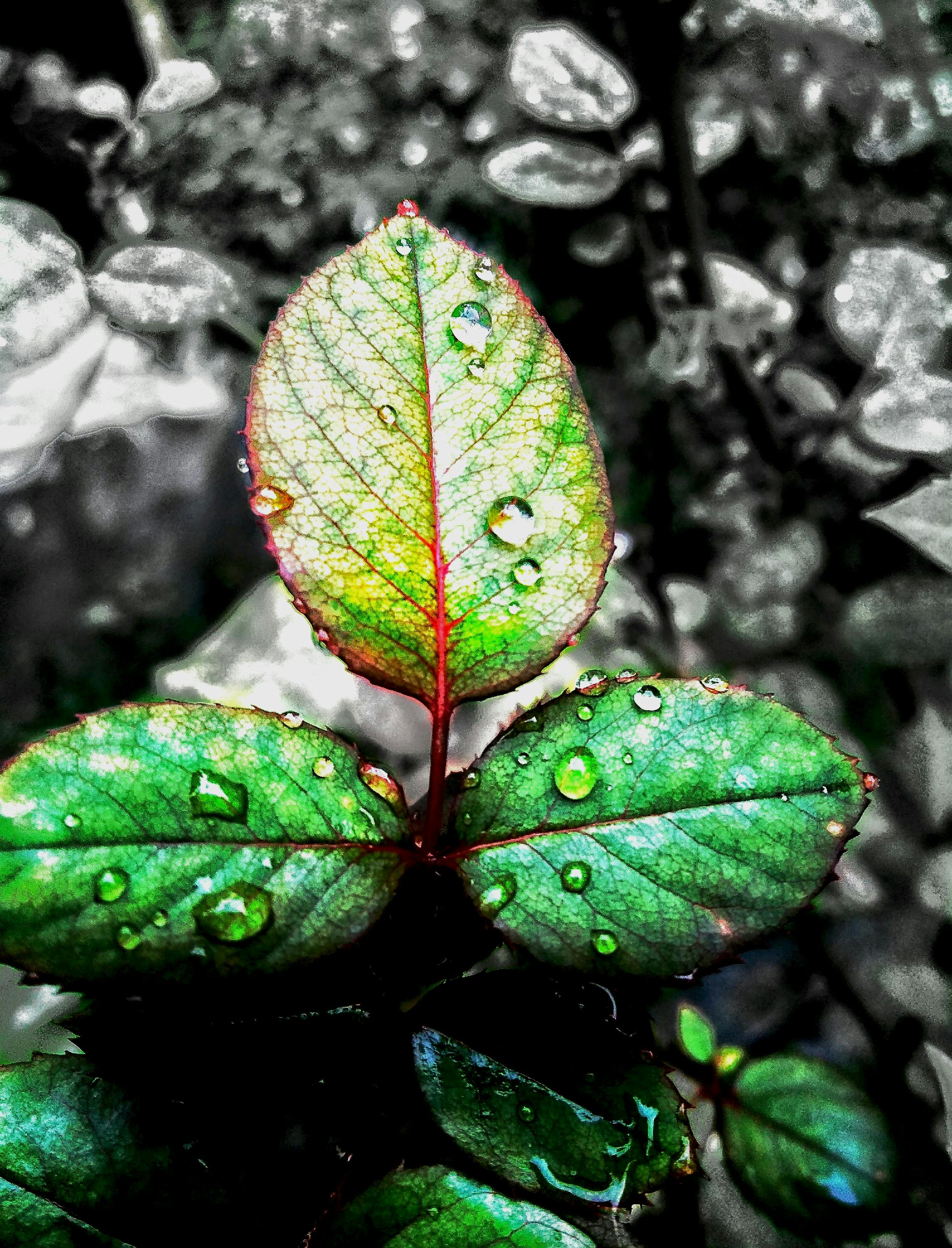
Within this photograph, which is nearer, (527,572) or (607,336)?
(527,572)

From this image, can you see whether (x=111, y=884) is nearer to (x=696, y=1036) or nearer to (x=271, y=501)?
(x=271, y=501)

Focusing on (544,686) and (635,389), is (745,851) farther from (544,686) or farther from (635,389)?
(635,389)

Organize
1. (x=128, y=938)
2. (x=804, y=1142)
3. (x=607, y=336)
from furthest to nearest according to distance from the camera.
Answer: (x=607, y=336) → (x=804, y=1142) → (x=128, y=938)

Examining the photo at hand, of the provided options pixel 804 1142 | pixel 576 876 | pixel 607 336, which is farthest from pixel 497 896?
pixel 607 336

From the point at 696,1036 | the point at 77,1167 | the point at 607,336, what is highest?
the point at 77,1167

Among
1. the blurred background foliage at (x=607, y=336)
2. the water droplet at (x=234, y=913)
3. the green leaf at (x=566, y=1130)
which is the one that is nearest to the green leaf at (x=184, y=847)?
the water droplet at (x=234, y=913)

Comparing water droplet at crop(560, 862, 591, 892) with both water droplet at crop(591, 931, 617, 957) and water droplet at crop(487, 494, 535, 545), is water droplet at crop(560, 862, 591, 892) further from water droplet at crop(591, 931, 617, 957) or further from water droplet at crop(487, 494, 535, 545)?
water droplet at crop(487, 494, 535, 545)
